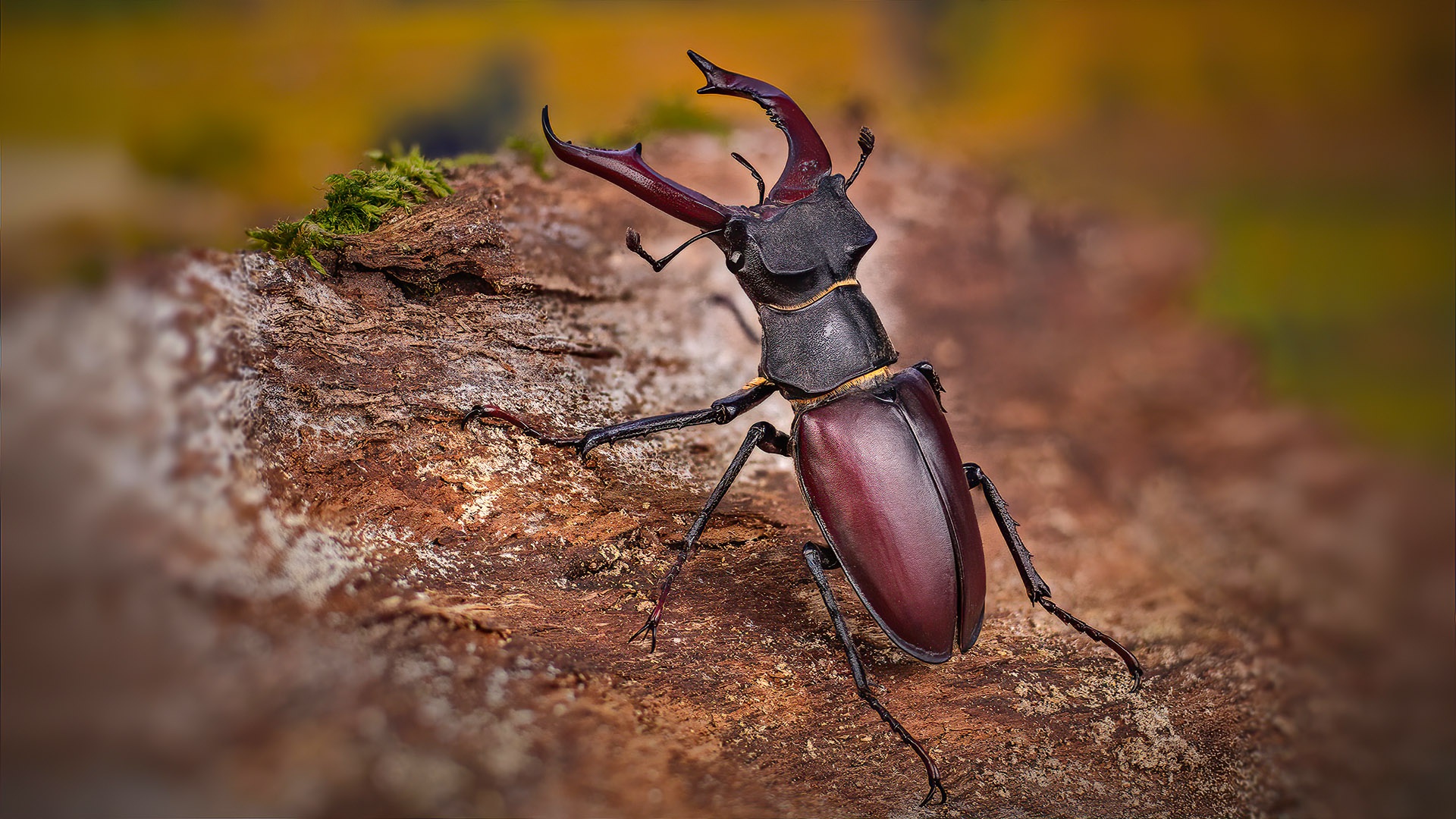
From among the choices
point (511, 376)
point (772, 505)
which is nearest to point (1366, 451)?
point (772, 505)

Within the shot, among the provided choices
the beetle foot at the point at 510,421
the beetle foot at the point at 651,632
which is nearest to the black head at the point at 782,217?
the beetle foot at the point at 510,421

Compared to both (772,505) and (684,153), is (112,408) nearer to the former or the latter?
(772,505)

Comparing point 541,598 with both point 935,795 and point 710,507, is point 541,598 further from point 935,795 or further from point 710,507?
point 935,795

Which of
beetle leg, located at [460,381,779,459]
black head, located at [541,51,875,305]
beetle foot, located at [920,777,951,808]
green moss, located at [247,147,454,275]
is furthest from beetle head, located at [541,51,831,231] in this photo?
beetle foot, located at [920,777,951,808]

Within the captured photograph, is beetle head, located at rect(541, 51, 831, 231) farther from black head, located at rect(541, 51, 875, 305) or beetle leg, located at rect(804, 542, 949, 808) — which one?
beetle leg, located at rect(804, 542, 949, 808)

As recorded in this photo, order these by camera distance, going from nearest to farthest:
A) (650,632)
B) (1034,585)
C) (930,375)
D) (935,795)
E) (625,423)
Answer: (935,795) → (650,632) → (1034,585) → (625,423) → (930,375)

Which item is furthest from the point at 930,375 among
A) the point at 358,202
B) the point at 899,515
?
the point at 358,202
